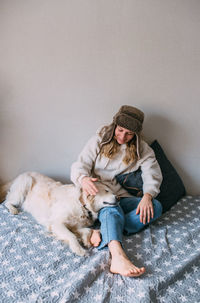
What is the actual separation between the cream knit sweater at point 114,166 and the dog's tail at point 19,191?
47 centimetres

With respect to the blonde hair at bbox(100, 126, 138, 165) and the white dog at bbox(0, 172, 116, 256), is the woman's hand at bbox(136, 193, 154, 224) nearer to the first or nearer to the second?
the white dog at bbox(0, 172, 116, 256)

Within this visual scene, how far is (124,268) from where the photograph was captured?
5.05 feet

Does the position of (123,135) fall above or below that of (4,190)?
above

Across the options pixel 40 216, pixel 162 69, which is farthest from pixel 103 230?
pixel 162 69

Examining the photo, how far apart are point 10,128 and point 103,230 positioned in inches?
54.7

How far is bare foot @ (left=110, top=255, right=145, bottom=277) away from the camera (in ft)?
4.95

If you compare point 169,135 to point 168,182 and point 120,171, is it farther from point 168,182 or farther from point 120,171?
point 120,171

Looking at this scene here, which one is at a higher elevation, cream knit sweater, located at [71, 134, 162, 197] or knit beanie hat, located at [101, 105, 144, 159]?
knit beanie hat, located at [101, 105, 144, 159]

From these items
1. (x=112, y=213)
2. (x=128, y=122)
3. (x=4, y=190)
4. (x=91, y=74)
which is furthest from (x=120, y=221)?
(x=91, y=74)

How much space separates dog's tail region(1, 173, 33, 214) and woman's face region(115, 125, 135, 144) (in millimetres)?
883

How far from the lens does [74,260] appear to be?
1.65m

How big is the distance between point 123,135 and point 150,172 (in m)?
0.42

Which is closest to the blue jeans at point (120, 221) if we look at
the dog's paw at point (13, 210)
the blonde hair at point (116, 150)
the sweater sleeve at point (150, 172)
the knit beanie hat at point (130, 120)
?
the sweater sleeve at point (150, 172)

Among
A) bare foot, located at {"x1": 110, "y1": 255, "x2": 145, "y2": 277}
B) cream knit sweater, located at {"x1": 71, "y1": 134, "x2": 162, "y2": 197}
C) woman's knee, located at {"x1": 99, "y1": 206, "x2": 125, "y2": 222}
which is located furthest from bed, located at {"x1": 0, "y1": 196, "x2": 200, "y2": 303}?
cream knit sweater, located at {"x1": 71, "y1": 134, "x2": 162, "y2": 197}
